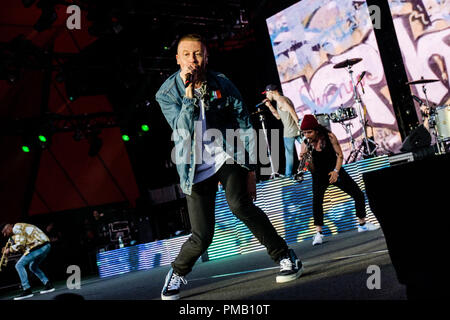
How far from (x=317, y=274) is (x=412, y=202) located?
1538mm

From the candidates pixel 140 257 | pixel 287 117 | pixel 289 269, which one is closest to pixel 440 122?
pixel 287 117

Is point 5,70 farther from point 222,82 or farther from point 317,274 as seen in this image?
point 317,274

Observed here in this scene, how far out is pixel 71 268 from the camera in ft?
44.2

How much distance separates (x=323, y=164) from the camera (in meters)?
5.64

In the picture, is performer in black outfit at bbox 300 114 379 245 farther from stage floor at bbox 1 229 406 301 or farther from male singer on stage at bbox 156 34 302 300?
male singer on stage at bbox 156 34 302 300

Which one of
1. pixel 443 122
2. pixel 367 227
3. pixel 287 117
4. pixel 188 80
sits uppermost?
pixel 287 117

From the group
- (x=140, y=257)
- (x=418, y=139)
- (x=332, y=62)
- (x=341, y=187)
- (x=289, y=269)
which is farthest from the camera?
(x=332, y=62)

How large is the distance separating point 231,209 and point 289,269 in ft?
1.93

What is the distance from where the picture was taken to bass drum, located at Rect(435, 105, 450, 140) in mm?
8539

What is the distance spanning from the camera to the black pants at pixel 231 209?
3.29 metres

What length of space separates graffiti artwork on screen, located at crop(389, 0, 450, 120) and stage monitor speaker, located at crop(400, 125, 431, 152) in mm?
2223

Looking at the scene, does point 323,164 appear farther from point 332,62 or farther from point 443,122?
point 332,62

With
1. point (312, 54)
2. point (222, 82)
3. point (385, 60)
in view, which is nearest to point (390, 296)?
point (222, 82)

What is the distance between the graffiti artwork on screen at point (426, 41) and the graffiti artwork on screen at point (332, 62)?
1.95 feet
